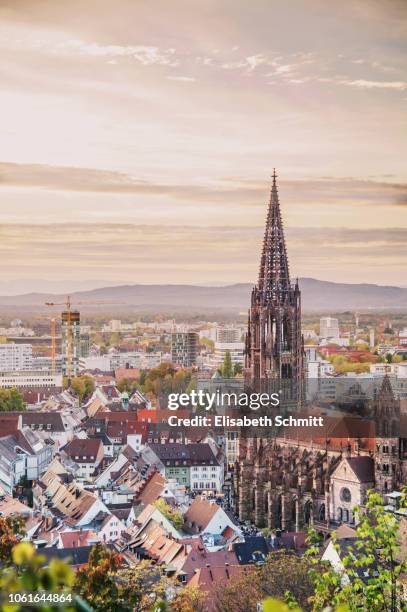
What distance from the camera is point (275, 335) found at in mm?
25000

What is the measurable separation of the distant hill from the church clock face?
32.9ft

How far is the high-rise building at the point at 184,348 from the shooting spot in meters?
58.8

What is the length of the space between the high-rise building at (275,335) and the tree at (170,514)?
6672mm

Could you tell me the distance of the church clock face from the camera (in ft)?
65.1

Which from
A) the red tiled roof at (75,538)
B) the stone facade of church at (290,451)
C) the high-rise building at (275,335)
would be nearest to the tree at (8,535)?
the red tiled roof at (75,538)

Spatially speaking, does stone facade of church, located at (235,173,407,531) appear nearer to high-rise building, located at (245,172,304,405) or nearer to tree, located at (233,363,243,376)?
high-rise building, located at (245,172,304,405)

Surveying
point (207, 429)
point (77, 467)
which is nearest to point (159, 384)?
A: point (207, 429)

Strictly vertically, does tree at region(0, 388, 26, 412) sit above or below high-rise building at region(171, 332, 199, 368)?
below

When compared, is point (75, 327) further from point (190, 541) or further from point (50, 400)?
point (190, 541)

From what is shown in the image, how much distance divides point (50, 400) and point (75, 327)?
27131 mm

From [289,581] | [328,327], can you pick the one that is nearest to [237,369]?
[328,327]

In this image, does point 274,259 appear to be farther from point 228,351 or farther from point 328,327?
point 228,351

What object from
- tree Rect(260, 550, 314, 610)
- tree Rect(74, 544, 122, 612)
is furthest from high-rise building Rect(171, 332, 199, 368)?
tree Rect(74, 544, 122, 612)

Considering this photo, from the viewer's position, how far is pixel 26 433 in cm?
2878
